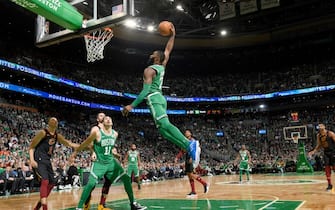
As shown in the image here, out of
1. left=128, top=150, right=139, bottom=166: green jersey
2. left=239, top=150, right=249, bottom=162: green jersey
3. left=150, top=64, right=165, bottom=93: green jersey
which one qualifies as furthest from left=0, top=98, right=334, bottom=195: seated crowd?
left=150, top=64, right=165, bottom=93: green jersey

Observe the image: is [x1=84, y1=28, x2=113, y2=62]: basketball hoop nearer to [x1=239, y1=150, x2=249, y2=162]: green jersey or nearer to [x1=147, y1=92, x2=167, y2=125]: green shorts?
[x1=239, y1=150, x2=249, y2=162]: green jersey

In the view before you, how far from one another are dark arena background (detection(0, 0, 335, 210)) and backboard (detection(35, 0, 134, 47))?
6725mm

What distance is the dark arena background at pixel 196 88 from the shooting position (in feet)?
67.8

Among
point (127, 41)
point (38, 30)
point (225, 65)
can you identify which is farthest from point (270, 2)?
point (225, 65)

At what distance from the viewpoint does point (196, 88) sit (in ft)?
134

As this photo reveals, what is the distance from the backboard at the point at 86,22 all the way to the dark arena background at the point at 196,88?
6725 millimetres

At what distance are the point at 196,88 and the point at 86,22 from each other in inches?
1262

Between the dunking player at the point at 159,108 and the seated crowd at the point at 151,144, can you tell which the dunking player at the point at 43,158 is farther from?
the seated crowd at the point at 151,144

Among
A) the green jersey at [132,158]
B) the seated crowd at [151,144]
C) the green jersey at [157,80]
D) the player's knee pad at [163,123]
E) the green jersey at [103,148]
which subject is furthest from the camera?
the seated crowd at [151,144]

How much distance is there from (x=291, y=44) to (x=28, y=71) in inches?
989

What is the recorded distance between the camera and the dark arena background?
20.7 metres

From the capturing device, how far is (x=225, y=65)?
4000 centimetres

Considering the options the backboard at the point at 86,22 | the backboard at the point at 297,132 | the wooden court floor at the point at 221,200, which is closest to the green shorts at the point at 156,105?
the wooden court floor at the point at 221,200

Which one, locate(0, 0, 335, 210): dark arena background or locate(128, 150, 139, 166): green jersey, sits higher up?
locate(0, 0, 335, 210): dark arena background
